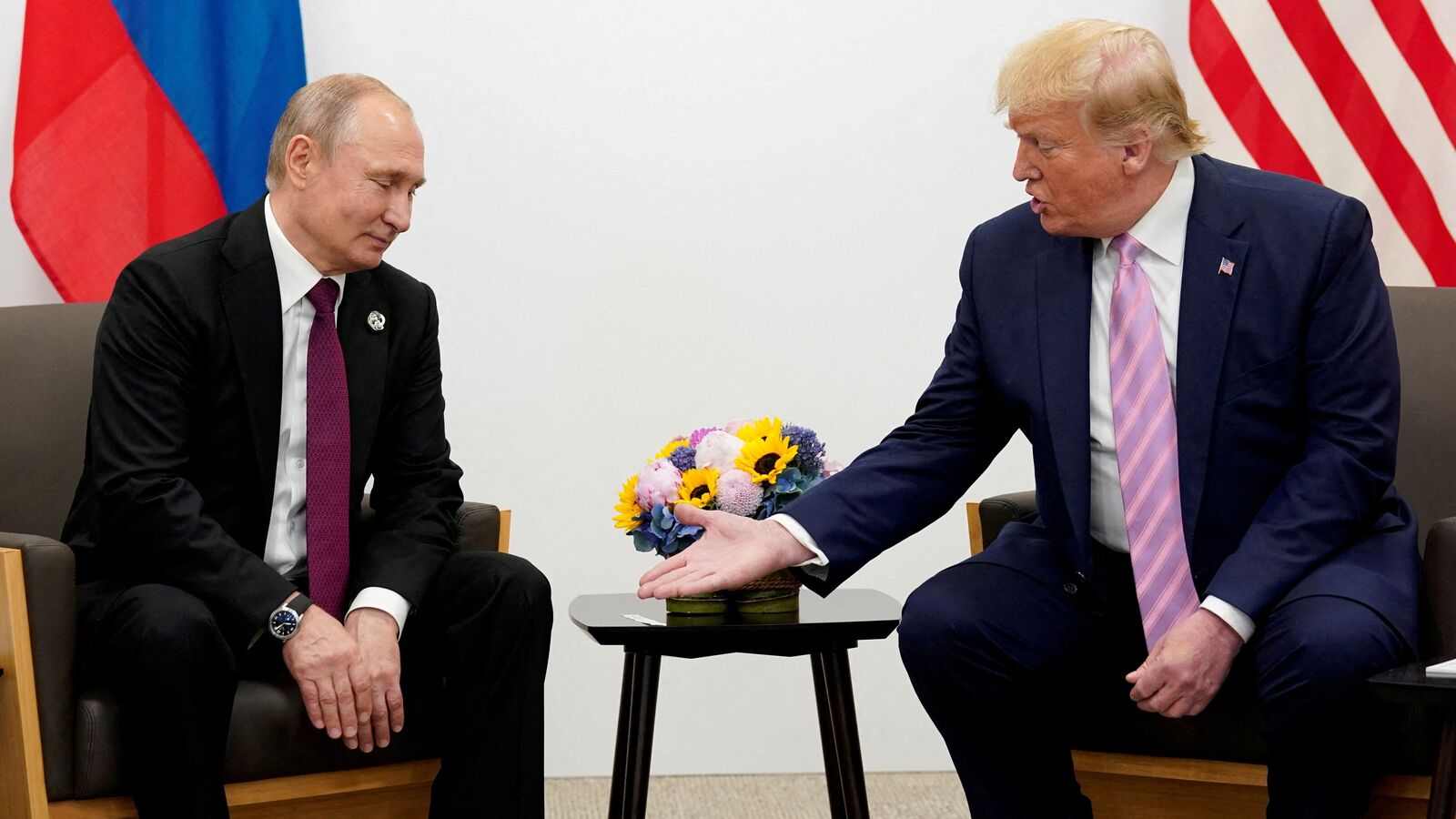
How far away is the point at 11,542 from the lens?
2.01 meters

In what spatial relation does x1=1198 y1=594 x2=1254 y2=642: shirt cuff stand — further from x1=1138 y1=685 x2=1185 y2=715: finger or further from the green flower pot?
the green flower pot

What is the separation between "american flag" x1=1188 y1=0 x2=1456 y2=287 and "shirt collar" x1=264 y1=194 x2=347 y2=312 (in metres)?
2.06

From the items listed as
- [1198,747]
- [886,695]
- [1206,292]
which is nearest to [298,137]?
[1206,292]

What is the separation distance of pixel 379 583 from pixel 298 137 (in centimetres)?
70

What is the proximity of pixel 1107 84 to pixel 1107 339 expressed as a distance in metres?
0.37

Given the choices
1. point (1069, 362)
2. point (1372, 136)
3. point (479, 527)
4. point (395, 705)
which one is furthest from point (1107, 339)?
point (1372, 136)

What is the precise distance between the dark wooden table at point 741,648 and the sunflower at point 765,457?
0.21 metres

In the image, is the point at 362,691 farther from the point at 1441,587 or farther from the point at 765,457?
the point at 1441,587

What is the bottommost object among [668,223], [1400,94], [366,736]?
[366,736]

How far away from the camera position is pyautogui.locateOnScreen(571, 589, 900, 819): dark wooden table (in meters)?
2.18

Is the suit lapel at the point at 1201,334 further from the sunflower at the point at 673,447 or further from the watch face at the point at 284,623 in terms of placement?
the watch face at the point at 284,623

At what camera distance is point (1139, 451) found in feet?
7.05

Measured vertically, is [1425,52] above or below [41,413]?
above

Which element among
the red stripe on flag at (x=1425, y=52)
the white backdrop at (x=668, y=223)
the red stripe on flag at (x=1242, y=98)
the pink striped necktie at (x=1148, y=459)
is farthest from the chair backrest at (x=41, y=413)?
the red stripe on flag at (x=1425, y=52)
